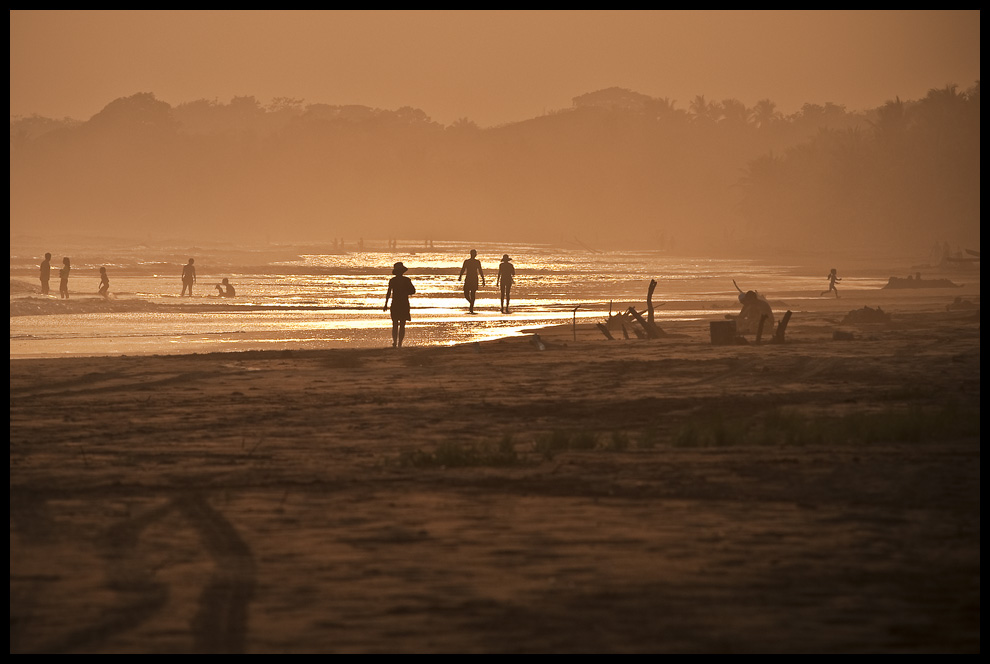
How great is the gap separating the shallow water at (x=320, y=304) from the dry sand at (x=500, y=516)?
28.3ft

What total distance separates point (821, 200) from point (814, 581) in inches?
4234

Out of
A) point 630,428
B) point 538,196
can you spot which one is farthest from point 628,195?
point 630,428

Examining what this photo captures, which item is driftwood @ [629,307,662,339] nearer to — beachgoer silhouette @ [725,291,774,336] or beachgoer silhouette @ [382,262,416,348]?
beachgoer silhouette @ [725,291,774,336]

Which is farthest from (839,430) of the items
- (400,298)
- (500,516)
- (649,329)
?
(649,329)

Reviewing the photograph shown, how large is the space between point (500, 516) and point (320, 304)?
1050 inches

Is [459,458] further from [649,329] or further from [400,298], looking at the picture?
[649,329]

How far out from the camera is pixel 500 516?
7836mm

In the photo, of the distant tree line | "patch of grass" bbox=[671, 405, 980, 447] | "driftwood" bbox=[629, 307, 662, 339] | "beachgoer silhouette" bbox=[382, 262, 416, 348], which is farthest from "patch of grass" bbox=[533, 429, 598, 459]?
the distant tree line

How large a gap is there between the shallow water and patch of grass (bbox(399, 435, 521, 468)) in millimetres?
11786

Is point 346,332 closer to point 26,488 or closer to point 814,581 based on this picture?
point 26,488

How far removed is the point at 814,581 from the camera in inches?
251

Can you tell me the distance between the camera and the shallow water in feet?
75.7

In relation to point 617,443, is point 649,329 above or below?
above

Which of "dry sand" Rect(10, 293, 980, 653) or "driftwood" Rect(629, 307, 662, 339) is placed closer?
"dry sand" Rect(10, 293, 980, 653)
